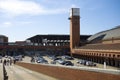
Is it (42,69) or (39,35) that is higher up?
(39,35)

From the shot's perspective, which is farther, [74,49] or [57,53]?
[57,53]

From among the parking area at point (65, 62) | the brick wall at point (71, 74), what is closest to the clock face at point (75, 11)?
the parking area at point (65, 62)

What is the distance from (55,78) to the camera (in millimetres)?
45750

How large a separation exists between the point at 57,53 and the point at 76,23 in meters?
26.1

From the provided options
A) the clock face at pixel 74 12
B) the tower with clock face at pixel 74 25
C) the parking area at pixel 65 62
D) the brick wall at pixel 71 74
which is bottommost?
the parking area at pixel 65 62

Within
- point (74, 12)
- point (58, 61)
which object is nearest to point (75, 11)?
point (74, 12)

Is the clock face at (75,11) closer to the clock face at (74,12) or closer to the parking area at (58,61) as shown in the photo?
the clock face at (74,12)

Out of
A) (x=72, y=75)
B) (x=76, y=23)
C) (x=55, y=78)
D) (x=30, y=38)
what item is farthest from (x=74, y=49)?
(x=72, y=75)

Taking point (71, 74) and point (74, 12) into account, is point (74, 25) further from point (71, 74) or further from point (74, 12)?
point (71, 74)

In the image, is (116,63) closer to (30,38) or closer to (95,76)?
(95,76)

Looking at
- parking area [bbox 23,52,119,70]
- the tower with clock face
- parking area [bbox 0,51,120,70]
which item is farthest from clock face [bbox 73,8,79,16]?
parking area [bbox 23,52,119,70]

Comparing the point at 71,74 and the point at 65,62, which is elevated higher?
the point at 71,74

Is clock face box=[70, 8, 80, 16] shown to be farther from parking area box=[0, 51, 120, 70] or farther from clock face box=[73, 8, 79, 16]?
parking area box=[0, 51, 120, 70]

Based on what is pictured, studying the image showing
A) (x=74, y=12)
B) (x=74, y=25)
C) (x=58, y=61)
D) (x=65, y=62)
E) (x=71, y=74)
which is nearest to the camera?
(x=71, y=74)
